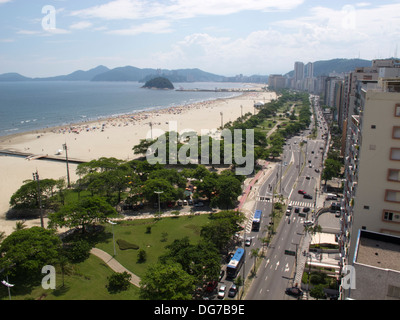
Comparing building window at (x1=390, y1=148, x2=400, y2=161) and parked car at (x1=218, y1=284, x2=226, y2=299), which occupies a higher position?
building window at (x1=390, y1=148, x2=400, y2=161)

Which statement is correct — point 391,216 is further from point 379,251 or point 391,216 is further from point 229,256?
point 229,256

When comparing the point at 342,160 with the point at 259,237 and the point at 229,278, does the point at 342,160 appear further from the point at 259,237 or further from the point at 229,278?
the point at 229,278

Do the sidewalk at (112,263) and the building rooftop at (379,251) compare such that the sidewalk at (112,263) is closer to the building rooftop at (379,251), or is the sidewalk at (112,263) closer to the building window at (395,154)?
the building rooftop at (379,251)

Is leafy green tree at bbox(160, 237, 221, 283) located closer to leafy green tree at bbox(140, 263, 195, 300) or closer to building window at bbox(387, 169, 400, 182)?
leafy green tree at bbox(140, 263, 195, 300)

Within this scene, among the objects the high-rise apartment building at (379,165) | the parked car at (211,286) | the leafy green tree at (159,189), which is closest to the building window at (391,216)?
the high-rise apartment building at (379,165)

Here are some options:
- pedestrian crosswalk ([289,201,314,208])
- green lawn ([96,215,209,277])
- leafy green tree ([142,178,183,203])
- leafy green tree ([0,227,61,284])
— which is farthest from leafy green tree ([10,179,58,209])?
pedestrian crosswalk ([289,201,314,208])

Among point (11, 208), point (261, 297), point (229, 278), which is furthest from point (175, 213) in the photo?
point (11, 208)
